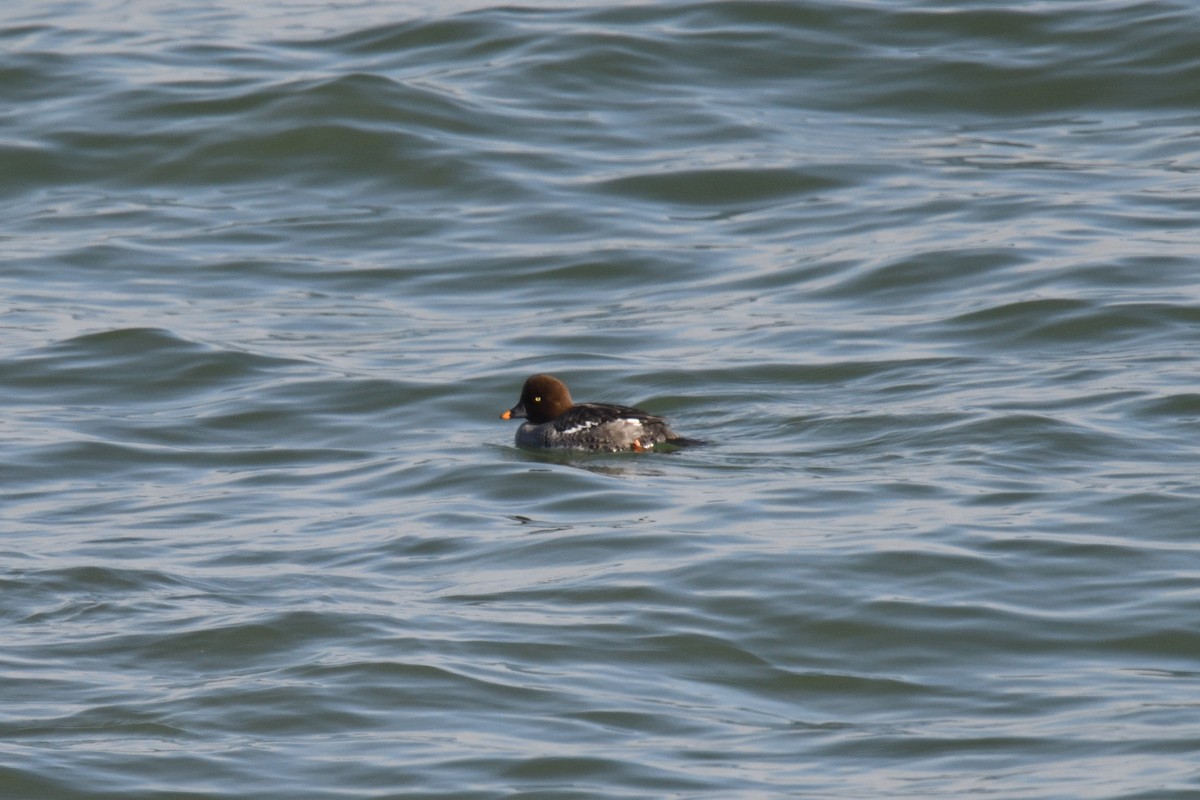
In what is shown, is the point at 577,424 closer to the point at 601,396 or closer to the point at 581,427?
the point at 581,427

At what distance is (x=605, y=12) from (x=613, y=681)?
556 inches

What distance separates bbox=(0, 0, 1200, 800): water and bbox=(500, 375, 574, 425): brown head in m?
0.31

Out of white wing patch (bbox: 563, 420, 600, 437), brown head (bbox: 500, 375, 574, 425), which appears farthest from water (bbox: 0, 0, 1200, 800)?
brown head (bbox: 500, 375, 574, 425)

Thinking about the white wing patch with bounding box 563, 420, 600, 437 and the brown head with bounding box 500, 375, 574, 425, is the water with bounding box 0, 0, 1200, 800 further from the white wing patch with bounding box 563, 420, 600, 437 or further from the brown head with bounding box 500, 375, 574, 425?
the brown head with bounding box 500, 375, 574, 425

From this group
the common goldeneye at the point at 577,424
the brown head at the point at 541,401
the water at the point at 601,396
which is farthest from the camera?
the brown head at the point at 541,401

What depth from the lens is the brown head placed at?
1209cm

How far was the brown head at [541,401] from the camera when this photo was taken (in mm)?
12086

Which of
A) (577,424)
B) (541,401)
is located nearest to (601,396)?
(541,401)

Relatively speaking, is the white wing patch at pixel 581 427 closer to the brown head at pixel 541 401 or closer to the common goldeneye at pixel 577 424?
the common goldeneye at pixel 577 424

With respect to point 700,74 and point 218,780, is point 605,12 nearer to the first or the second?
point 700,74

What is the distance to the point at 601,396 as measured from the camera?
12984mm

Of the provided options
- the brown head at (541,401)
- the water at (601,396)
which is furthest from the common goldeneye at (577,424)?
the water at (601,396)

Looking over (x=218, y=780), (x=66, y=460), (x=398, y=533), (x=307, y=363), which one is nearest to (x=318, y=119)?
(x=307, y=363)

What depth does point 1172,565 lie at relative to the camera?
9031 millimetres
